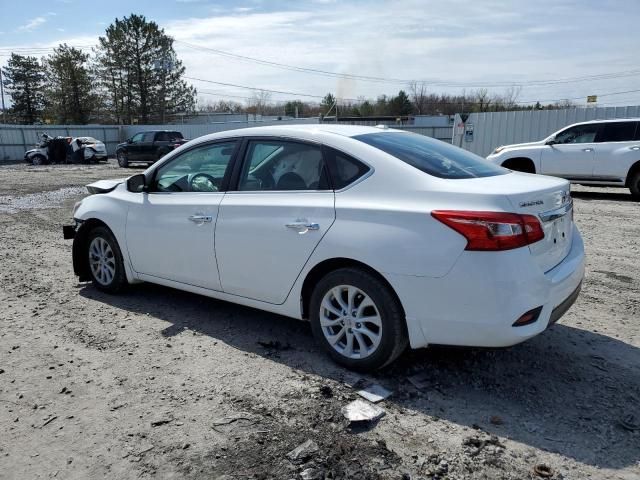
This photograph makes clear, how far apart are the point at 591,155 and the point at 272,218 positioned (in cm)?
1139

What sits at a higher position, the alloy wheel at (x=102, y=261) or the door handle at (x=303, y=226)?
the door handle at (x=303, y=226)

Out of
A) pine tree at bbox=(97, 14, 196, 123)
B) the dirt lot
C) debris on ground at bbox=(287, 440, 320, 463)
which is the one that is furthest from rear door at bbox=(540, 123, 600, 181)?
pine tree at bbox=(97, 14, 196, 123)

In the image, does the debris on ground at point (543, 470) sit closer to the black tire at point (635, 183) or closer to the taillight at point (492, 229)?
the taillight at point (492, 229)

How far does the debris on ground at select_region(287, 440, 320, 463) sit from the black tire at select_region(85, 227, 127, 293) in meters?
3.06

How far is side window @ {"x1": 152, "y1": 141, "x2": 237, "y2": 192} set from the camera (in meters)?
4.34

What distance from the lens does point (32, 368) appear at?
375 cm

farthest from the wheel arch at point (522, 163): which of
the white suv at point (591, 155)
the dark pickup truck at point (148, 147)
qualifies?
the dark pickup truck at point (148, 147)

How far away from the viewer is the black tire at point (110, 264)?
511 cm

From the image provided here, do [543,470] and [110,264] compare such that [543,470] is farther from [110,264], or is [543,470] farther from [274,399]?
[110,264]

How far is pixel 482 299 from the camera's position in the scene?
2.99 meters

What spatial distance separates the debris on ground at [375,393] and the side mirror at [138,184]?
2867mm

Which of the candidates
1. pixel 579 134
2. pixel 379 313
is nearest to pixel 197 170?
pixel 379 313

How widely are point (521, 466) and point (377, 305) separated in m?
1.21

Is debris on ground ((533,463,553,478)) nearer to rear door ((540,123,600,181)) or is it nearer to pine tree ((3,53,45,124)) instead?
rear door ((540,123,600,181))
